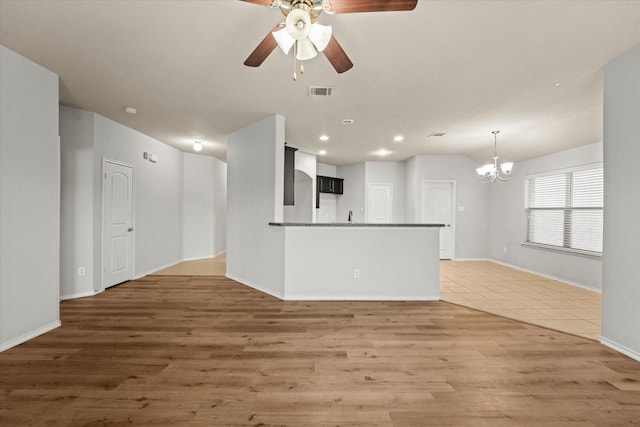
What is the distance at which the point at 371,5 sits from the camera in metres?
1.54

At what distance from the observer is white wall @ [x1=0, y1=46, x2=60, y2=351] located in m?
2.56

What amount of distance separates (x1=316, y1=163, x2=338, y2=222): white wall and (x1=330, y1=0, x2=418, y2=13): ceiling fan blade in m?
6.57

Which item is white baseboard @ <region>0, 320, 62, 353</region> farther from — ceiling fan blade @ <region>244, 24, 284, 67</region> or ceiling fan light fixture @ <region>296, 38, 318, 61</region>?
ceiling fan light fixture @ <region>296, 38, 318, 61</region>

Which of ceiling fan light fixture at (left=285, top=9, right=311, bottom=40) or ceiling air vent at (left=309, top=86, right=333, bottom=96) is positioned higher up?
ceiling air vent at (left=309, top=86, right=333, bottom=96)

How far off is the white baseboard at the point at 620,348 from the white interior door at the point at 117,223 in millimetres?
6388

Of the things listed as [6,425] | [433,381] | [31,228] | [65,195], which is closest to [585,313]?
[433,381]

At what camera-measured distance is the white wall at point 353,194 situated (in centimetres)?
809

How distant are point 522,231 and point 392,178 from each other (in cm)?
332

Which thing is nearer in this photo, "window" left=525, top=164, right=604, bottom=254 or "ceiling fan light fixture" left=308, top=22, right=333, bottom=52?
"ceiling fan light fixture" left=308, top=22, right=333, bottom=52

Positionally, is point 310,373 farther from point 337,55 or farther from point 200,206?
point 200,206

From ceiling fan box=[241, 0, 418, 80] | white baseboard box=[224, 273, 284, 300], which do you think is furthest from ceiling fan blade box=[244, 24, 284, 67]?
white baseboard box=[224, 273, 284, 300]

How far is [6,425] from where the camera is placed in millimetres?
1634

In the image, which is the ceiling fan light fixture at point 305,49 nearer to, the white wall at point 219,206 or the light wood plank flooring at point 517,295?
the light wood plank flooring at point 517,295

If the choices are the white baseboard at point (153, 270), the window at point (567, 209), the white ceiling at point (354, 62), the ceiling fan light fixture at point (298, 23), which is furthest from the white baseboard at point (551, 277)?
the white baseboard at point (153, 270)
